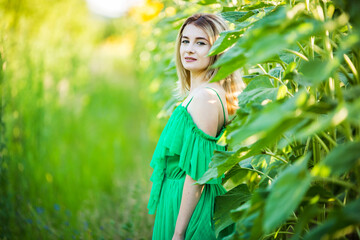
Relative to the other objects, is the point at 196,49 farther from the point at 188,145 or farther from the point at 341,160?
the point at 341,160

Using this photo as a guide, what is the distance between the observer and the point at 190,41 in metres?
1.71

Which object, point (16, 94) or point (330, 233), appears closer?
point (330, 233)

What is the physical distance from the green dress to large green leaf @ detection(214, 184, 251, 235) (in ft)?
0.45

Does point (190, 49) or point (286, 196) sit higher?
point (190, 49)

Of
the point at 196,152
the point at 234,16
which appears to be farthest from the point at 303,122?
the point at 196,152

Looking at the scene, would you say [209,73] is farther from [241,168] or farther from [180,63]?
[241,168]

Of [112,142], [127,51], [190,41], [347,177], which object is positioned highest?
[127,51]

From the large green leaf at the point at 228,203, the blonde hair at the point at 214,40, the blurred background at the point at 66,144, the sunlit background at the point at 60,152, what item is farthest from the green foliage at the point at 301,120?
the sunlit background at the point at 60,152

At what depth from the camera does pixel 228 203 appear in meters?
1.35

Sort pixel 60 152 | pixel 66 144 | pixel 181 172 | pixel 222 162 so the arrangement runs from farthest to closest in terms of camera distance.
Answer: pixel 66 144
pixel 60 152
pixel 181 172
pixel 222 162

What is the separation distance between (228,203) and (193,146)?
283 millimetres

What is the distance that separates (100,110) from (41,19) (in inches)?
102

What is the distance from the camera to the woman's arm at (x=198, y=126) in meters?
1.52

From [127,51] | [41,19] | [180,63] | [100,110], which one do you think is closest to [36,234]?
[180,63]
